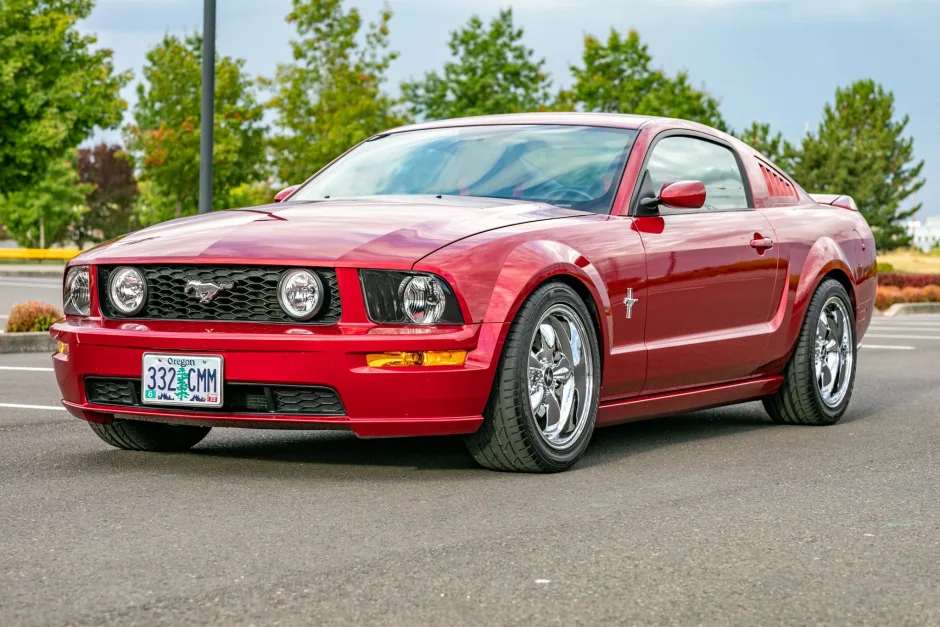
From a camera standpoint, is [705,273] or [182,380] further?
[705,273]

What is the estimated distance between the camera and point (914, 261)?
276ft

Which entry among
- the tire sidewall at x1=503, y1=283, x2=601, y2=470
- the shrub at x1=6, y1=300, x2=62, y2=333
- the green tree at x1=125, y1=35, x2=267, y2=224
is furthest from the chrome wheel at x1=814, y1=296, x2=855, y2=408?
the green tree at x1=125, y1=35, x2=267, y2=224

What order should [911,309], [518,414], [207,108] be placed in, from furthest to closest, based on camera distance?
[911,309] < [207,108] < [518,414]

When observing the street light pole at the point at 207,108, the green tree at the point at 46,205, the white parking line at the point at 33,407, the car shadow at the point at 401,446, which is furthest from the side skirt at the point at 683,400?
the green tree at the point at 46,205

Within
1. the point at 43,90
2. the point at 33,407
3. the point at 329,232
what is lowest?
the point at 33,407

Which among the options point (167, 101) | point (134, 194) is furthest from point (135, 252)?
point (134, 194)

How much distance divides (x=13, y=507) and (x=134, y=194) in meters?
83.2

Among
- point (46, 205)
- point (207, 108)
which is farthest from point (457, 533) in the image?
point (46, 205)

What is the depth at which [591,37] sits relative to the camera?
51594 mm

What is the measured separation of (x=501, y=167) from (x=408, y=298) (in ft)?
5.06

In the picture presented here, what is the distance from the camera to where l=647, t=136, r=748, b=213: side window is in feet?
22.9

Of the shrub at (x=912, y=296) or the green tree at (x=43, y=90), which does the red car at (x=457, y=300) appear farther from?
the green tree at (x=43, y=90)

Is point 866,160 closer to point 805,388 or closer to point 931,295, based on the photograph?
point 931,295

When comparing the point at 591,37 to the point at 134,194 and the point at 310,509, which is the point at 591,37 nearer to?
the point at 134,194
